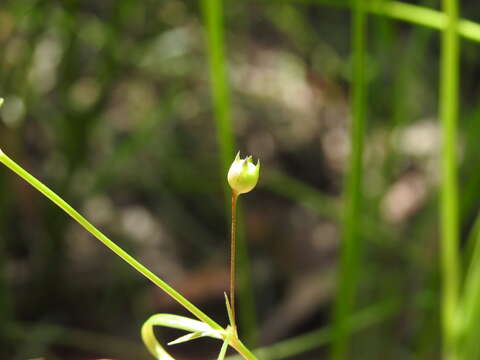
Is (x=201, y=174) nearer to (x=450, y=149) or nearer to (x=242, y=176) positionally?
(x=450, y=149)

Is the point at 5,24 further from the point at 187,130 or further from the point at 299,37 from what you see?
the point at 299,37

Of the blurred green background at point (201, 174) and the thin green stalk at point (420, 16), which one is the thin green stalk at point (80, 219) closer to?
the thin green stalk at point (420, 16)

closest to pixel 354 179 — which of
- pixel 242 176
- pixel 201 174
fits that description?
pixel 242 176

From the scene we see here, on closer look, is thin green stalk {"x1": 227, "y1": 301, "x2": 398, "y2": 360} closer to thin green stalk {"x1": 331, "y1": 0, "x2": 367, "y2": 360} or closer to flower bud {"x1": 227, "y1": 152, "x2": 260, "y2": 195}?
thin green stalk {"x1": 331, "y1": 0, "x2": 367, "y2": 360}

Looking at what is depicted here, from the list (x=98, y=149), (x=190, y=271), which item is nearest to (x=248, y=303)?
(x=190, y=271)

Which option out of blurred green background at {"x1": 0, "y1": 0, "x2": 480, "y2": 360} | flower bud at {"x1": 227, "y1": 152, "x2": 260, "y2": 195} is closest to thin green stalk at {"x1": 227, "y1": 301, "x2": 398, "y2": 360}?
blurred green background at {"x1": 0, "y1": 0, "x2": 480, "y2": 360}

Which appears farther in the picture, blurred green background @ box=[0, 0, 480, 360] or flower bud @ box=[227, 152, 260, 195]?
blurred green background @ box=[0, 0, 480, 360]

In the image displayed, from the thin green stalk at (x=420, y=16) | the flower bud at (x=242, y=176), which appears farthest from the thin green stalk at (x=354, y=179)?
the flower bud at (x=242, y=176)
